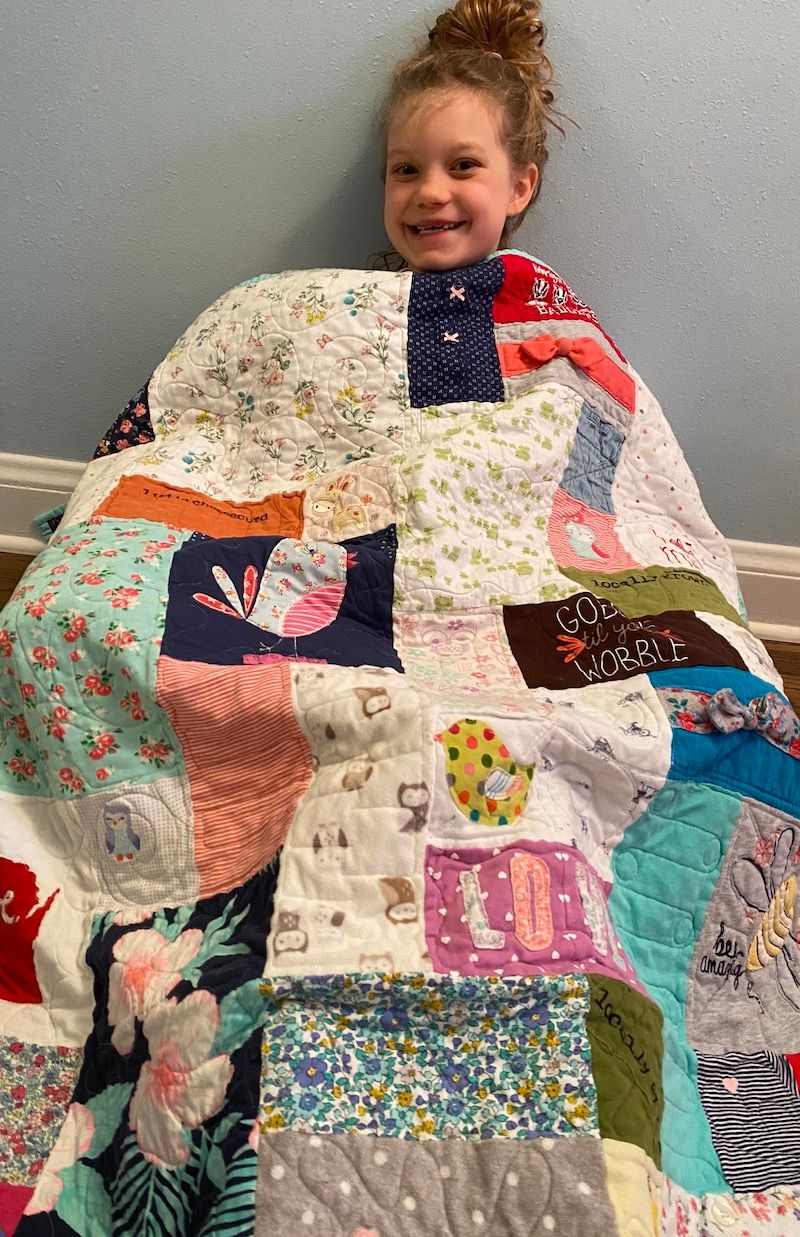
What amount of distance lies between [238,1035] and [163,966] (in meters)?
0.12

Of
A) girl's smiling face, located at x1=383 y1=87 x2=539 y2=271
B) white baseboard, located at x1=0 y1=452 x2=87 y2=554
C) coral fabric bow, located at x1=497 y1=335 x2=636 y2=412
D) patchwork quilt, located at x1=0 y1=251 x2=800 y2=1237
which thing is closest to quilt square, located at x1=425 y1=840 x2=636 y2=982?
patchwork quilt, located at x1=0 y1=251 x2=800 y2=1237

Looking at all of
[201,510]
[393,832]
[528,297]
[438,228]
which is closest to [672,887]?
[393,832]

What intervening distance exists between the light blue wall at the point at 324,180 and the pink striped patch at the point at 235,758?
89 centimetres

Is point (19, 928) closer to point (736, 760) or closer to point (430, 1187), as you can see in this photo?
point (430, 1187)

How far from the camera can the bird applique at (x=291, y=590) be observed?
1.03 meters

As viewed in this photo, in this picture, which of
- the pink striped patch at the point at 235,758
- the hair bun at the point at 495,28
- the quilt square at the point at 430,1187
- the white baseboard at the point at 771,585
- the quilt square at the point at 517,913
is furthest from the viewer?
the white baseboard at the point at 771,585

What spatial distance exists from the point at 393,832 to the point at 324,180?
3.56 feet

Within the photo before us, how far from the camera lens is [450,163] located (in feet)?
4.40

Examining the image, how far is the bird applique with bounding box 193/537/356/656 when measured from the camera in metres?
1.03

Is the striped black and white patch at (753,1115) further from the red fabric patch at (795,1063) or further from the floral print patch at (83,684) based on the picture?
the floral print patch at (83,684)

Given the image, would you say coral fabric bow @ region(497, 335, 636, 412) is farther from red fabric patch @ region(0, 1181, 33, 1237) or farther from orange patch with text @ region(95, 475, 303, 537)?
red fabric patch @ region(0, 1181, 33, 1237)

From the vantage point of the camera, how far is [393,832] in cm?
77

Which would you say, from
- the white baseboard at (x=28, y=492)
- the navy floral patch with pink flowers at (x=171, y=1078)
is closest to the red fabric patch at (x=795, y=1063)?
the navy floral patch with pink flowers at (x=171, y=1078)

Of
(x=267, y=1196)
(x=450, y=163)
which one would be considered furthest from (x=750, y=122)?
(x=267, y=1196)
